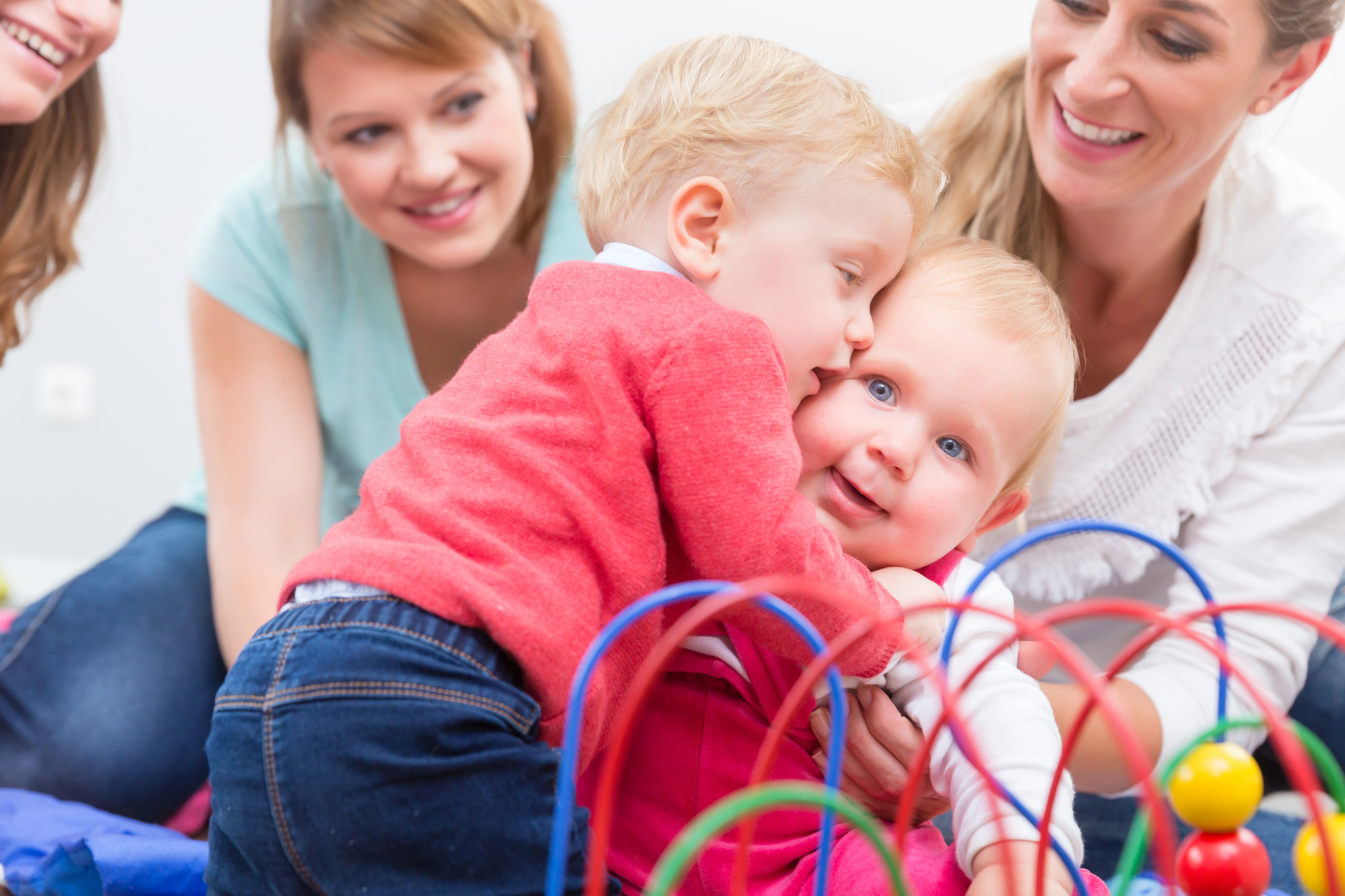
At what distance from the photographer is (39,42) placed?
1231 mm

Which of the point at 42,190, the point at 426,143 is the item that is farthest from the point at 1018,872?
the point at 42,190

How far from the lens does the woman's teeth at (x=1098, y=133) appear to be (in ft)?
3.78

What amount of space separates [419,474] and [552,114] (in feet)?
2.54

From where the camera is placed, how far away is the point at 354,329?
1414mm

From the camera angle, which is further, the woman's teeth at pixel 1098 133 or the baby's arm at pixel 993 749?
the woman's teeth at pixel 1098 133

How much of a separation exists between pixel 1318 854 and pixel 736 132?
0.57 meters

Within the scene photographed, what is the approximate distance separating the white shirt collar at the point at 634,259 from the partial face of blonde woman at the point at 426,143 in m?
0.46

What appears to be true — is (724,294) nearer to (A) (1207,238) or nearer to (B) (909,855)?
(B) (909,855)

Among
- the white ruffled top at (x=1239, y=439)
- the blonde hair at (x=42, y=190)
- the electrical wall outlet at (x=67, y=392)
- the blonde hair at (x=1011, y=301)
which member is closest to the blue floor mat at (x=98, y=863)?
the blonde hair at (x=42, y=190)

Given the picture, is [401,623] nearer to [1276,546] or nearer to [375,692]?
[375,692]

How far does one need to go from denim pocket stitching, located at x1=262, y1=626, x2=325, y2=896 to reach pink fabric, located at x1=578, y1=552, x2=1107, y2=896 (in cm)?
24

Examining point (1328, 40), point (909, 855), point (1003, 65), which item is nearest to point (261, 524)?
point (909, 855)

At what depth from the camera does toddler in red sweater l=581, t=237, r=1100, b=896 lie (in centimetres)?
A: 84

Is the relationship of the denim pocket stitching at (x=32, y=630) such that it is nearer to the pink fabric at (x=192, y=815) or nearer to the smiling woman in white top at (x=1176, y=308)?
the pink fabric at (x=192, y=815)
